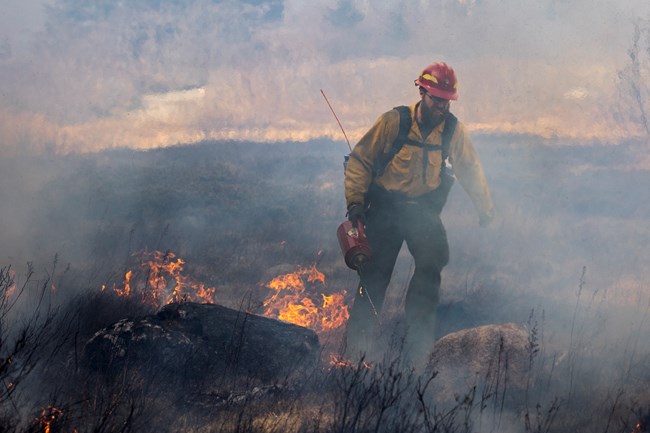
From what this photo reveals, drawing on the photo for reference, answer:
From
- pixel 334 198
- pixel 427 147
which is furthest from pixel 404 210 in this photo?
pixel 334 198

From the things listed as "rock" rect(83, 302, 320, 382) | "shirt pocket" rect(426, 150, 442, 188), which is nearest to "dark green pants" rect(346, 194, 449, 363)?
"shirt pocket" rect(426, 150, 442, 188)

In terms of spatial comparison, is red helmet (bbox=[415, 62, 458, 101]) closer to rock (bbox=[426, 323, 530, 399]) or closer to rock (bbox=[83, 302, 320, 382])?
rock (bbox=[426, 323, 530, 399])

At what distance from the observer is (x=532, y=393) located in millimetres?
5066

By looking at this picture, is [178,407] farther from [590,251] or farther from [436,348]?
[590,251]

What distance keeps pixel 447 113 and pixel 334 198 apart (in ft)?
37.7

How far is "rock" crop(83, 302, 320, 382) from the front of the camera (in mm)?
4492

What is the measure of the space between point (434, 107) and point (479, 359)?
2292 millimetres

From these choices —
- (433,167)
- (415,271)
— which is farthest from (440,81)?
(415,271)

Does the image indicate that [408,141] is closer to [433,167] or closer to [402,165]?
[402,165]

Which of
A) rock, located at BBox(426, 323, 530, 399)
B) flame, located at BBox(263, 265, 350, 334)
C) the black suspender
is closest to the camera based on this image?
rock, located at BBox(426, 323, 530, 399)

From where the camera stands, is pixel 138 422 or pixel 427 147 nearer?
pixel 138 422

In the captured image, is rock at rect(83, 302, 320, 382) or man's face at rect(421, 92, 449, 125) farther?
man's face at rect(421, 92, 449, 125)

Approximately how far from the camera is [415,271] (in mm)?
5445

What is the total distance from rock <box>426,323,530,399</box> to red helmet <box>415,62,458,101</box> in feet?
7.18
